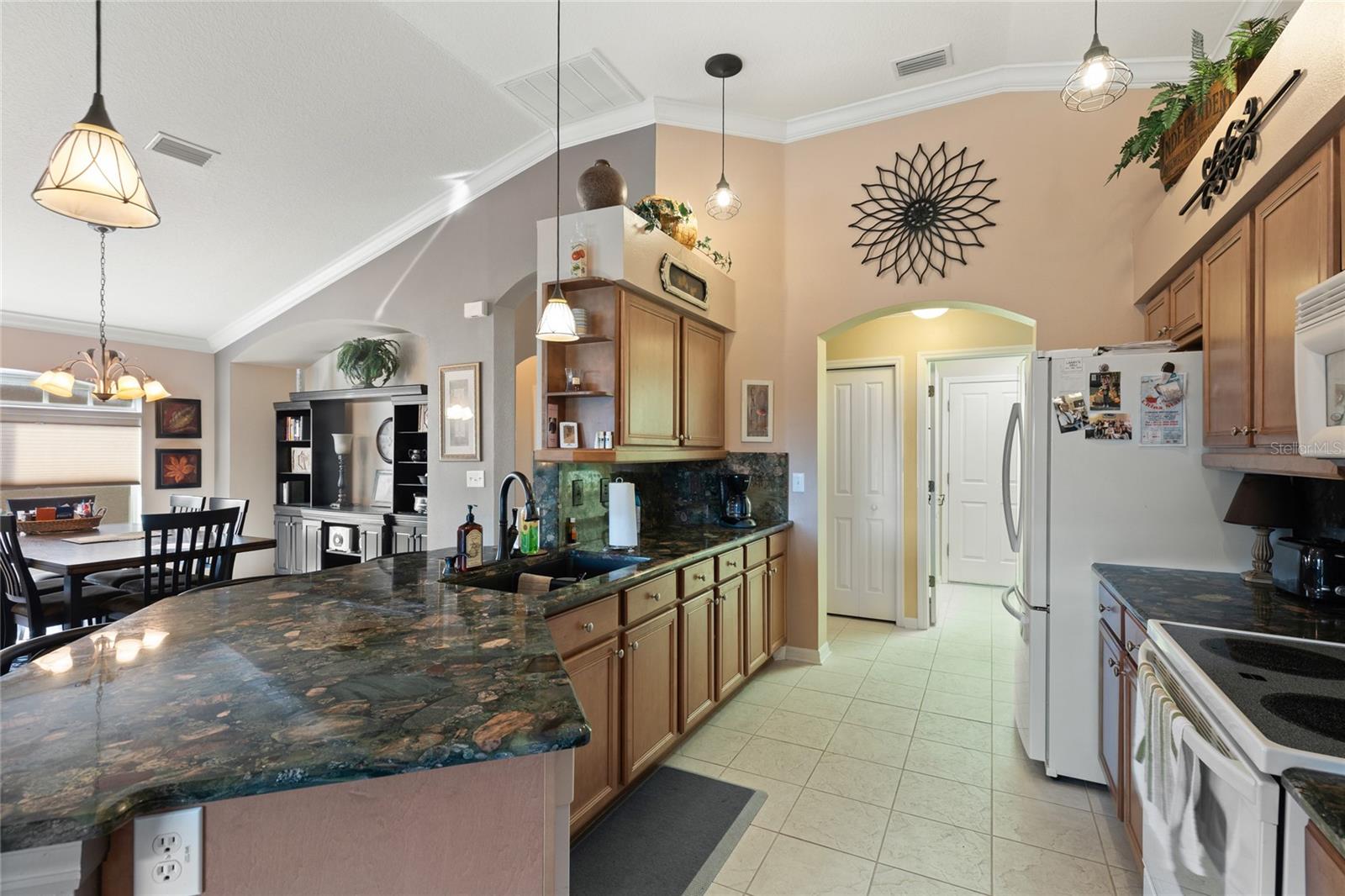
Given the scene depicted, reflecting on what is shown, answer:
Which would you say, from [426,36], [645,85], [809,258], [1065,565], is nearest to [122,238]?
[426,36]

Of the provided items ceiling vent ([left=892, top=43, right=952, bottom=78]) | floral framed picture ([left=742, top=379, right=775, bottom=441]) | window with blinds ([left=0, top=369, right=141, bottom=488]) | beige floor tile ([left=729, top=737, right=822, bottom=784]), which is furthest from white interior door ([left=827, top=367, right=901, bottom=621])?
window with blinds ([left=0, top=369, right=141, bottom=488])

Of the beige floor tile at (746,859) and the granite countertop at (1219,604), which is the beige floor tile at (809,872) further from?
the granite countertop at (1219,604)

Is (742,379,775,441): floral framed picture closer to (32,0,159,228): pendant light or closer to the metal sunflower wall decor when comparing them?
the metal sunflower wall decor

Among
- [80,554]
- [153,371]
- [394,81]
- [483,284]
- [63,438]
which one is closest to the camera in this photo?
[80,554]

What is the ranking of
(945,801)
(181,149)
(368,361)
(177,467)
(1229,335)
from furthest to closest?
(177,467) < (368,361) < (181,149) < (945,801) < (1229,335)

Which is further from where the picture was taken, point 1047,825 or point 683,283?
point 683,283

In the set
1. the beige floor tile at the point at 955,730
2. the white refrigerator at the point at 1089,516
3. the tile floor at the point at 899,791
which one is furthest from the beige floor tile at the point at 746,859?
the white refrigerator at the point at 1089,516

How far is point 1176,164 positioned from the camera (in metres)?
2.54

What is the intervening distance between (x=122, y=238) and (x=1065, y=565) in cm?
610

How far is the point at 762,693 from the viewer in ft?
11.4

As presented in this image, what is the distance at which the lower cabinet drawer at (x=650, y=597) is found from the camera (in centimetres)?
235

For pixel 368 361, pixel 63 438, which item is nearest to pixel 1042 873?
pixel 368 361

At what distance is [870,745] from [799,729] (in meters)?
0.35

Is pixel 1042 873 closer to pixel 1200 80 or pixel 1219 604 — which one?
pixel 1219 604
